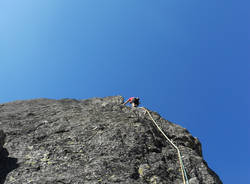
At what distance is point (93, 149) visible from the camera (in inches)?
271

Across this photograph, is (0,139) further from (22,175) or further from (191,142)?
(191,142)

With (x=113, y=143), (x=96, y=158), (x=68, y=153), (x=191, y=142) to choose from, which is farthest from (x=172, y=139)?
(x=68, y=153)

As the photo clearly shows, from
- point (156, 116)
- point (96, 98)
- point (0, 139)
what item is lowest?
point (0, 139)

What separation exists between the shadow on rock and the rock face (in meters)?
Answer: 0.03


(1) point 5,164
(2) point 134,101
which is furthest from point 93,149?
(2) point 134,101

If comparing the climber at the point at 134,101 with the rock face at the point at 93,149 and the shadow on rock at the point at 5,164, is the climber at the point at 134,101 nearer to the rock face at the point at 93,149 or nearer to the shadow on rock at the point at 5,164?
the rock face at the point at 93,149

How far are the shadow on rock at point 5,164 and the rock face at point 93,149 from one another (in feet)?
0.08

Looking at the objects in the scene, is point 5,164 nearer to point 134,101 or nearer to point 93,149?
point 93,149

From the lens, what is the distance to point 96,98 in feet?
39.1

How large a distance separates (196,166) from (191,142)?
2122mm

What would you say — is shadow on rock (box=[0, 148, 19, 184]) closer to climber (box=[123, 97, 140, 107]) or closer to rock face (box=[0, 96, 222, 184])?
rock face (box=[0, 96, 222, 184])

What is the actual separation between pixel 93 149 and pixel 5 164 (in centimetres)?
233

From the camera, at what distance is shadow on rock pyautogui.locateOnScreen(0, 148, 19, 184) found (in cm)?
595

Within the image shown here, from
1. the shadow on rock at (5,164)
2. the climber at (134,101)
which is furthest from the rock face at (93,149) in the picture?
the climber at (134,101)
